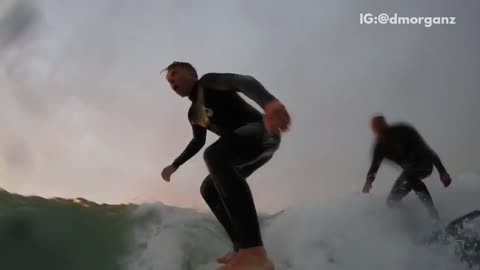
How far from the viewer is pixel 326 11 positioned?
130cm

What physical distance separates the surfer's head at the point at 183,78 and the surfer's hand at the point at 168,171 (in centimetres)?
19

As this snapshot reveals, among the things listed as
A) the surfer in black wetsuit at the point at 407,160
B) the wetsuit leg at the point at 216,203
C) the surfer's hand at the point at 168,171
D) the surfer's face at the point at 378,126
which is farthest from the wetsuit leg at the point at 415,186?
the surfer's hand at the point at 168,171

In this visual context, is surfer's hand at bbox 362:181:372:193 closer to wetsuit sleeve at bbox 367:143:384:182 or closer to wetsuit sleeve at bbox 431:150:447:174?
wetsuit sleeve at bbox 367:143:384:182

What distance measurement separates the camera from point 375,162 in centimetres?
123

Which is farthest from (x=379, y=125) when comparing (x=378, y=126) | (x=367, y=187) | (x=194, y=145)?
(x=194, y=145)

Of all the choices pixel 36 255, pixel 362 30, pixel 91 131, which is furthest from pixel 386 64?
pixel 36 255

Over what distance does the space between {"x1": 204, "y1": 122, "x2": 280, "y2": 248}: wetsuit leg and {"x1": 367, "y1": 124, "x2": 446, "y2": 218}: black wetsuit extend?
1.31 ft

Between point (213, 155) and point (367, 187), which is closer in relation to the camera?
point (213, 155)

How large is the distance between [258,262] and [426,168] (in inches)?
22.3

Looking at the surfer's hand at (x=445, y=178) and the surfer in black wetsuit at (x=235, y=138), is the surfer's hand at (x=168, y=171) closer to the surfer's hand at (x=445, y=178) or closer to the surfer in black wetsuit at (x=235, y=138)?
the surfer in black wetsuit at (x=235, y=138)

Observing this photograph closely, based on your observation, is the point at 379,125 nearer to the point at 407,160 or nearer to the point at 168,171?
the point at 407,160

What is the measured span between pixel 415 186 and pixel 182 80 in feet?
1.94

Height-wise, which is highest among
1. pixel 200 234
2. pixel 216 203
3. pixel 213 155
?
pixel 213 155

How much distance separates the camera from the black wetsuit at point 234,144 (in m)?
0.85
